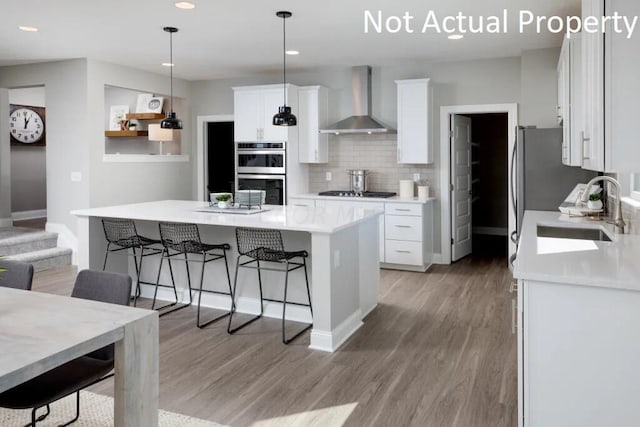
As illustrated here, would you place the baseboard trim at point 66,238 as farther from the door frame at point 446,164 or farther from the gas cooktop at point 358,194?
the door frame at point 446,164

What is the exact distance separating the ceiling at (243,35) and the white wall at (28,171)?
109 inches

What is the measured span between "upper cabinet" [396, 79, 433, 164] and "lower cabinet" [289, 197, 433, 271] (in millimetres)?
641

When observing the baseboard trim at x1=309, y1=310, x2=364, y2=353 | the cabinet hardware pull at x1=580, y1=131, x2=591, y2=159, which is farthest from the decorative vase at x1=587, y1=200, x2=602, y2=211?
the baseboard trim at x1=309, y1=310, x2=364, y2=353

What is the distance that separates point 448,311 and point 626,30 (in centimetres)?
303

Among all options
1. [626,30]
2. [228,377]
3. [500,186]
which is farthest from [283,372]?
[500,186]

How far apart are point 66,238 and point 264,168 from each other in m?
2.74

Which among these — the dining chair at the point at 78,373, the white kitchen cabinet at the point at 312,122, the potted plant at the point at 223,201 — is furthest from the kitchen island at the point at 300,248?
the white kitchen cabinet at the point at 312,122

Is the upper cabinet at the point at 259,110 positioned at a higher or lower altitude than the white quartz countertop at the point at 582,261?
higher

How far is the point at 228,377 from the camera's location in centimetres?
322

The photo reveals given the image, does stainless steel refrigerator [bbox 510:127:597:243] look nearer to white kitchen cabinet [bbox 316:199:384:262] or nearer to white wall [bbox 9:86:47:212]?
white kitchen cabinet [bbox 316:199:384:262]

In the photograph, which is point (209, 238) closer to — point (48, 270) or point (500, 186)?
point (48, 270)

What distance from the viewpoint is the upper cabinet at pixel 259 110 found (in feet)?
23.0

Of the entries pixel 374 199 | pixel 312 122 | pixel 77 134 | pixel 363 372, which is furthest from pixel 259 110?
pixel 363 372

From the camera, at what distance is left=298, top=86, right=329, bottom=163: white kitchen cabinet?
7.05m
